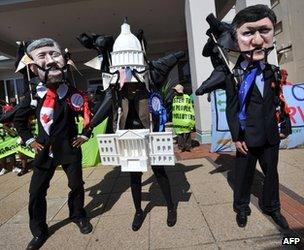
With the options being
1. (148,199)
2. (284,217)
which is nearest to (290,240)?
(284,217)

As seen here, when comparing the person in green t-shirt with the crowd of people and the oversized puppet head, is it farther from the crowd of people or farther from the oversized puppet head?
Answer: the oversized puppet head

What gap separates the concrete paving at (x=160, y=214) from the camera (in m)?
3.65

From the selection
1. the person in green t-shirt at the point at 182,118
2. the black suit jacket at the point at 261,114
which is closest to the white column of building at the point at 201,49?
the person in green t-shirt at the point at 182,118

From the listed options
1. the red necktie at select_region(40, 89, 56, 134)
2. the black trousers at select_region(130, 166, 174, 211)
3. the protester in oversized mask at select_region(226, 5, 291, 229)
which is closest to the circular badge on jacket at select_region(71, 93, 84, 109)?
the red necktie at select_region(40, 89, 56, 134)

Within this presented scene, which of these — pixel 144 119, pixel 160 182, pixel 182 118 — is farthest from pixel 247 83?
pixel 182 118

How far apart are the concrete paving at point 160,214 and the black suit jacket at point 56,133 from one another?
87 cm

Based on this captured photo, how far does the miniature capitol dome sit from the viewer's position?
3895mm

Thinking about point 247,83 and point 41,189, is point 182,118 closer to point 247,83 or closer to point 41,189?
point 247,83

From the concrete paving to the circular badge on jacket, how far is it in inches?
55.7

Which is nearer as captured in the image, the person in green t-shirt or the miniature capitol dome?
the miniature capitol dome

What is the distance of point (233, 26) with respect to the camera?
383cm

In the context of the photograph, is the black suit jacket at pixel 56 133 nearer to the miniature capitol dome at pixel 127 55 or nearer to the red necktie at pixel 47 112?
the red necktie at pixel 47 112

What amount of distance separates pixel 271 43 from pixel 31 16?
9.60 m

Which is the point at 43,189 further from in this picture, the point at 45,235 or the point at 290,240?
the point at 290,240
